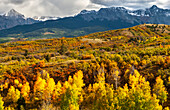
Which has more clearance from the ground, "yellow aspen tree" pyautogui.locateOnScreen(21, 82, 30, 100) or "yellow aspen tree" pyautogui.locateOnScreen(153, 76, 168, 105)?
"yellow aspen tree" pyautogui.locateOnScreen(153, 76, 168, 105)

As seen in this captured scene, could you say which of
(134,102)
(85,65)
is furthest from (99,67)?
(134,102)

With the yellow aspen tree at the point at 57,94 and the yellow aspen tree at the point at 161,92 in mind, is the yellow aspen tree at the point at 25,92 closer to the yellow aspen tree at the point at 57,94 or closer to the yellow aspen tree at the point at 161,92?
the yellow aspen tree at the point at 57,94

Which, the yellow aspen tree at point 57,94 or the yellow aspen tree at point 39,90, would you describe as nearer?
the yellow aspen tree at point 57,94

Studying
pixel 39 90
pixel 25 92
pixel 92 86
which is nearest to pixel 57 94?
pixel 39 90

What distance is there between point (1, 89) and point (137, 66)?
69.2 metres

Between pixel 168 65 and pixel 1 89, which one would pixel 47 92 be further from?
pixel 168 65

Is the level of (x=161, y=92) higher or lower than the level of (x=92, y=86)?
higher

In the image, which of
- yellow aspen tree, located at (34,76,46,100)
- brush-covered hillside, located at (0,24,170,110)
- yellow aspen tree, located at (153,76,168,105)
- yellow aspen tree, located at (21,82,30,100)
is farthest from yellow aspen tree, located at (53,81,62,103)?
yellow aspen tree, located at (153,76,168,105)

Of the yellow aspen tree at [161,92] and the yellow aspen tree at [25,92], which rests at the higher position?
the yellow aspen tree at [161,92]

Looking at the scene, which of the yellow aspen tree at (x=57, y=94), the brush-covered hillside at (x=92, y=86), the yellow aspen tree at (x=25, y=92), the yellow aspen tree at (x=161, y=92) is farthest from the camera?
the yellow aspen tree at (x=25, y=92)

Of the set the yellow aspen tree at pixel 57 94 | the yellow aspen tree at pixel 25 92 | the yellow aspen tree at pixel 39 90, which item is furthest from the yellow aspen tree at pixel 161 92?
the yellow aspen tree at pixel 25 92

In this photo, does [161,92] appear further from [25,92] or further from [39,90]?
[25,92]

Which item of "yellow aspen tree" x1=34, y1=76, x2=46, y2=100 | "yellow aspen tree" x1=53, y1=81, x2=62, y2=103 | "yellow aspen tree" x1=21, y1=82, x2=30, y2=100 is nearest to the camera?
"yellow aspen tree" x1=53, y1=81, x2=62, y2=103

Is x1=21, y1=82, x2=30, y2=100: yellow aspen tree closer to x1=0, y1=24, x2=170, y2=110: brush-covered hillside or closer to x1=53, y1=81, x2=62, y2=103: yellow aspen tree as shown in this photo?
x1=0, y1=24, x2=170, y2=110: brush-covered hillside
